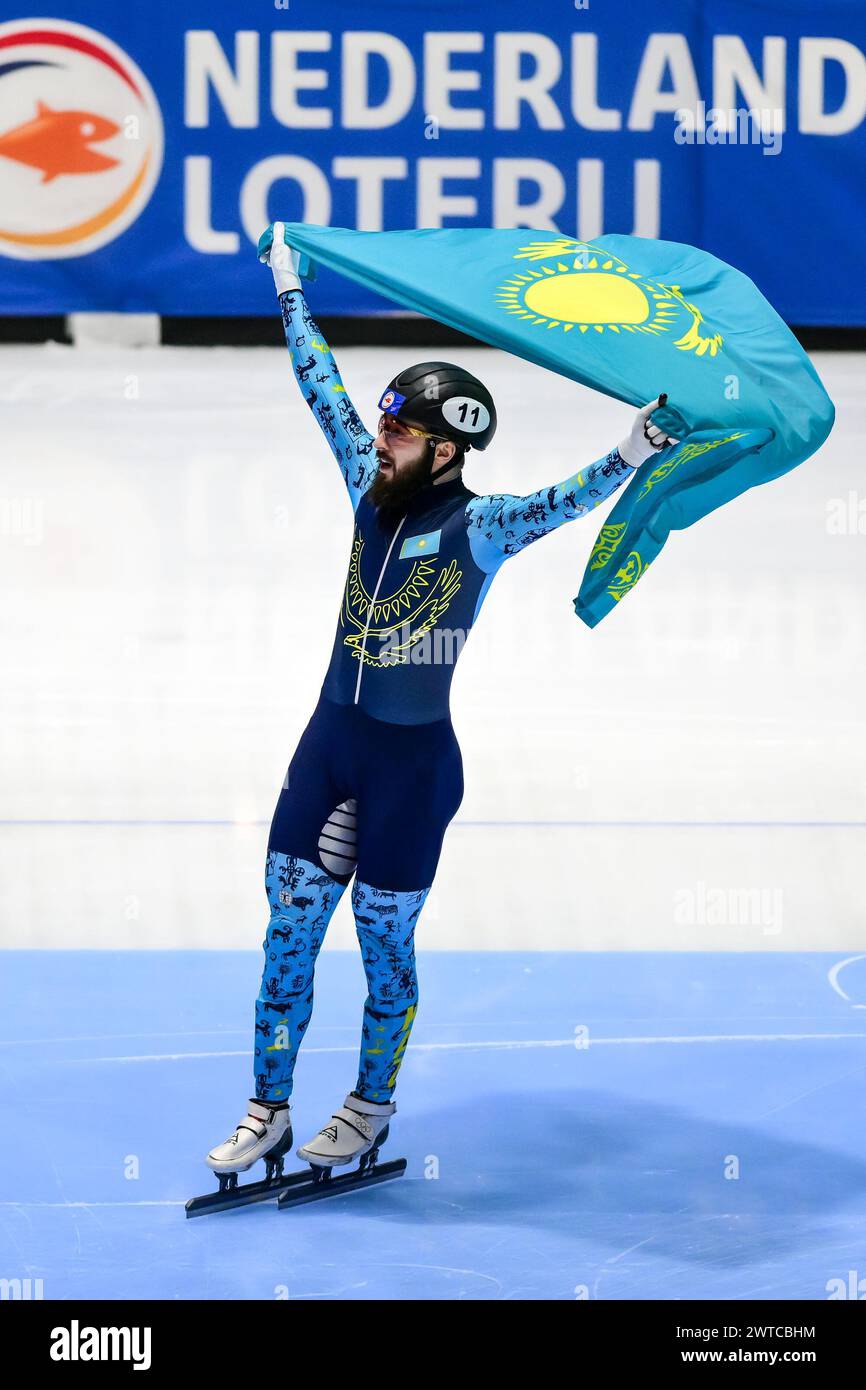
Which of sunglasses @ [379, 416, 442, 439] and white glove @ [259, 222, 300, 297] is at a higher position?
white glove @ [259, 222, 300, 297]

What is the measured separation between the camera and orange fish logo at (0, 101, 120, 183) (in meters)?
15.0

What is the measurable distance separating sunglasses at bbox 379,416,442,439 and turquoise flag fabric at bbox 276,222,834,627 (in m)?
0.45

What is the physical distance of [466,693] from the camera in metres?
9.18

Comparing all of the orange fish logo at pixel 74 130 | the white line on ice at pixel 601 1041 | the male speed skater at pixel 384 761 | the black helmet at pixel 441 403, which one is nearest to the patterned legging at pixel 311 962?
the male speed skater at pixel 384 761

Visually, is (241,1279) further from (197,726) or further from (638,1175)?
(197,726)

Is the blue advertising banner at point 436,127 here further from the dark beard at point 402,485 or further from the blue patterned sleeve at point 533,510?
the blue patterned sleeve at point 533,510

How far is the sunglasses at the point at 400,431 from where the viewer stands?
468cm

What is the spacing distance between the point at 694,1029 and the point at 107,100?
37.3 ft

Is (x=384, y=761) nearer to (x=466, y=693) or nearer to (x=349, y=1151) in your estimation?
(x=349, y=1151)

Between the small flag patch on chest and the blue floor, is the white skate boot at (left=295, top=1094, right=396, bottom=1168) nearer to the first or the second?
the blue floor

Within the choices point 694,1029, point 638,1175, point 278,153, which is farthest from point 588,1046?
point 278,153

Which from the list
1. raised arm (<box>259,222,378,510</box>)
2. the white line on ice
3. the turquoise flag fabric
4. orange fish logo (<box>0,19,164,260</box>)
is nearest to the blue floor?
the white line on ice

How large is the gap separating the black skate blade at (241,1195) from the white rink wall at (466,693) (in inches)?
69.7

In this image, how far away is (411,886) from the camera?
464 cm
